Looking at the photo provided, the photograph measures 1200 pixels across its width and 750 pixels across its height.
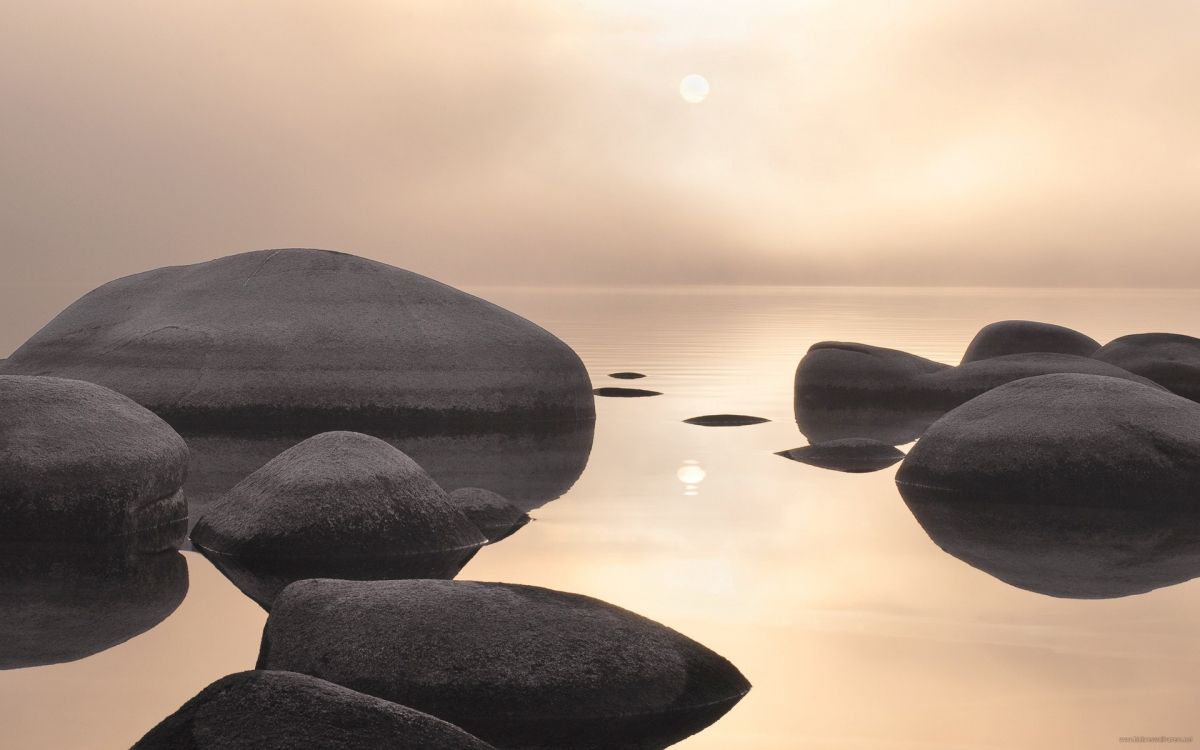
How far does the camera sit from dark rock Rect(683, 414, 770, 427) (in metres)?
17.4

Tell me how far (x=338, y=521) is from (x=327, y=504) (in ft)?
0.47

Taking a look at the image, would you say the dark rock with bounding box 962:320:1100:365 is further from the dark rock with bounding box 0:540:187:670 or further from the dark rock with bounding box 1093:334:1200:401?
the dark rock with bounding box 0:540:187:670

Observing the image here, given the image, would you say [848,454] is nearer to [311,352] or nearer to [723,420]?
[723,420]

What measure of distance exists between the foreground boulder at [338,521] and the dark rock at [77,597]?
427mm

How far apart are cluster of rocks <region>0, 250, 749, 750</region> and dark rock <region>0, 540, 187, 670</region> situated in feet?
0.08

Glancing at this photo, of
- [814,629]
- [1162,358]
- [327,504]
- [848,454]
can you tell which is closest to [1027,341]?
[1162,358]

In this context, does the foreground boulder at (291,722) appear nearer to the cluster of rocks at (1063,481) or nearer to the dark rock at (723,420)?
the cluster of rocks at (1063,481)

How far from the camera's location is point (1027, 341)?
22.7m

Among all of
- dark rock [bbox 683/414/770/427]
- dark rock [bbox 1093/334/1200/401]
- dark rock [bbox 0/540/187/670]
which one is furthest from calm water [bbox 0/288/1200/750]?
dark rock [bbox 1093/334/1200/401]

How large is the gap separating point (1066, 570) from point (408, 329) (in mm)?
10202

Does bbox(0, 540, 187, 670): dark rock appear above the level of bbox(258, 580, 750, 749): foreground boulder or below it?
below

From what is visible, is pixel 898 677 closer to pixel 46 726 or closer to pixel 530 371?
pixel 46 726

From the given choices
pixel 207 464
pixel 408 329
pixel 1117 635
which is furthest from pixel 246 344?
pixel 1117 635

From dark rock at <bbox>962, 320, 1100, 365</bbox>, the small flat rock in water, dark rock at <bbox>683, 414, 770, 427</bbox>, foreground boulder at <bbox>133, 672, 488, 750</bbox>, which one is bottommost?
the small flat rock in water
